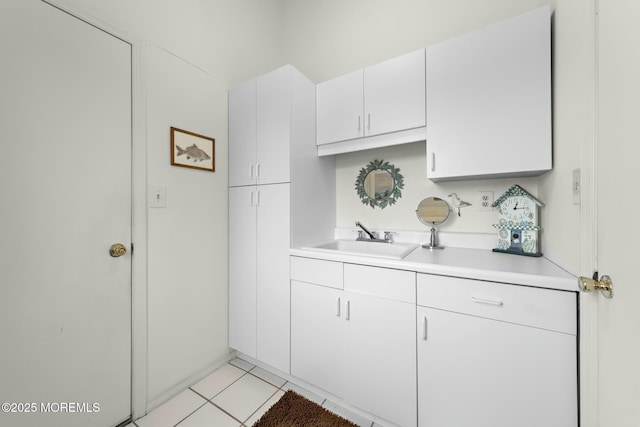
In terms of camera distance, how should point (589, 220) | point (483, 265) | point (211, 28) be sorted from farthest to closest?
point (211, 28) → point (483, 265) → point (589, 220)

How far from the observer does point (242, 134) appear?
183 cm

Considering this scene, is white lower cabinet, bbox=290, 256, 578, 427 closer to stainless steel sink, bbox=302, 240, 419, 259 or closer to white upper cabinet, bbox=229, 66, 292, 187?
stainless steel sink, bbox=302, 240, 419, 259

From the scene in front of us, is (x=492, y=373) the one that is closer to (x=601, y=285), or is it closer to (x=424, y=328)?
(x=424, y=328)

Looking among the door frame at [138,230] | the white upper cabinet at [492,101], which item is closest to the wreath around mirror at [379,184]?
the white upper cabinet at [492,101]

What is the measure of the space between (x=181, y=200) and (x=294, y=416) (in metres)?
1.53

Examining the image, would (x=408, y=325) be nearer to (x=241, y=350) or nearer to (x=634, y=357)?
(x=634, y=357)

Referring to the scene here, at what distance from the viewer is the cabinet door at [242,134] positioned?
5.81 feet

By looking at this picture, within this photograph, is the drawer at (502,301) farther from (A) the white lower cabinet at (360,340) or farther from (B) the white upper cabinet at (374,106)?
(B) the white upper cabinet at (374,106)

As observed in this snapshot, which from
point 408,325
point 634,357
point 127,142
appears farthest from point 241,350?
point 634,357

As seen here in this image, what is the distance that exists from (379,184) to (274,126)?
0.95 m

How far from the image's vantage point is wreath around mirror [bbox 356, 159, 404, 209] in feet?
6.13

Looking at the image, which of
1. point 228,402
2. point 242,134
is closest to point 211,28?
point 242,134

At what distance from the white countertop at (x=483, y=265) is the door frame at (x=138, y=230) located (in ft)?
3.17

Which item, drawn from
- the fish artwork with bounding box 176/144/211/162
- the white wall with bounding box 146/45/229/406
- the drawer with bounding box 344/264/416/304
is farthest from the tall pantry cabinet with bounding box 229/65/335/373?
the drawer with bounding box 344/264/416/304
